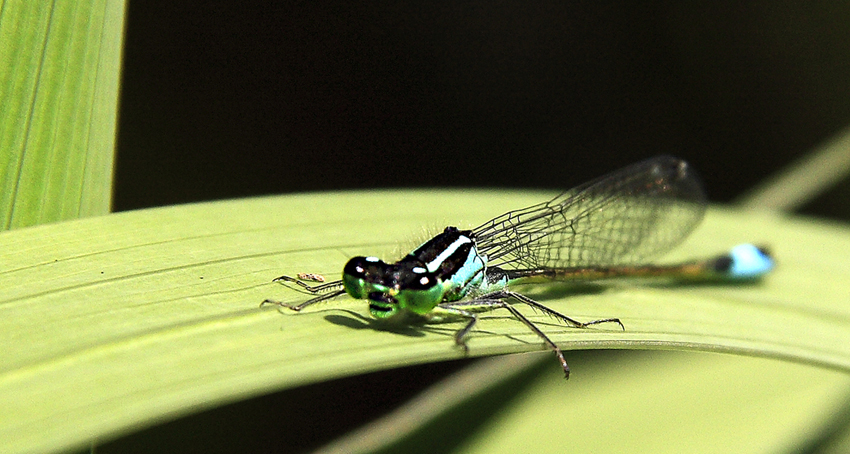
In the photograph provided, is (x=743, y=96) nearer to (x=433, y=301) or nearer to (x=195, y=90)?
(x=195, y=90)

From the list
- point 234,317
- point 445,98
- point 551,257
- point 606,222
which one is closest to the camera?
point 234,317

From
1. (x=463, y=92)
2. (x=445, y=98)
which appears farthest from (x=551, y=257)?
(x=463, y=92)

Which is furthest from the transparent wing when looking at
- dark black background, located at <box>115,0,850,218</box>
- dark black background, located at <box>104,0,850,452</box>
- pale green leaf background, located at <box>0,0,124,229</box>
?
dark black background, located at <box>115,0,850,218</box>

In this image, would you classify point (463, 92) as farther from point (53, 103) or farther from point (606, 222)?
point (53, 103)

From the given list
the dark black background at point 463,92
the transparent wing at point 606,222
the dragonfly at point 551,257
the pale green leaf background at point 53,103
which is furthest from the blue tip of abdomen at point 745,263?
the dark black background at point 463,92

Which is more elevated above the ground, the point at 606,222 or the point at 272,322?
the point at 606,222

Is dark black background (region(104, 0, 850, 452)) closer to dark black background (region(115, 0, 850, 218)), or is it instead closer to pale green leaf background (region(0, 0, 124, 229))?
dark black background (region(115, 0, 850, 218))
